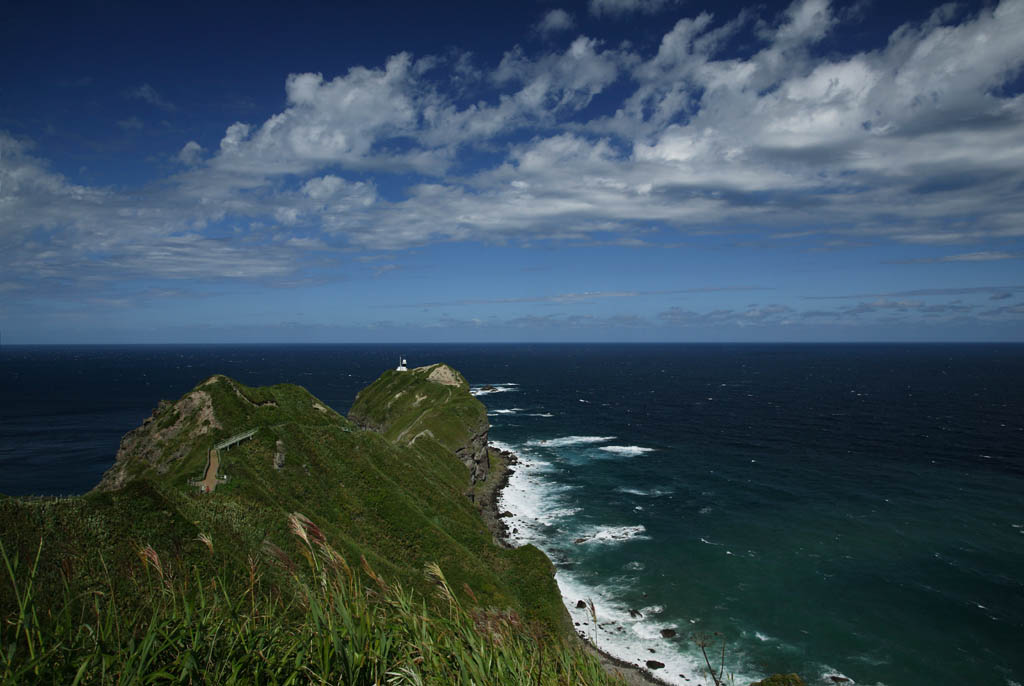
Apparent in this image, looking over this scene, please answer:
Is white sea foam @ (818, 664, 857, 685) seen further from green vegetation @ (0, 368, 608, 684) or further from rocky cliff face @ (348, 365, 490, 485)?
rocky cliff face @ (348, 365, 490, 485)

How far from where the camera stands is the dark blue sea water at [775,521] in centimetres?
4156

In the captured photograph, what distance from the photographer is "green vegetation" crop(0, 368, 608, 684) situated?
257 inches

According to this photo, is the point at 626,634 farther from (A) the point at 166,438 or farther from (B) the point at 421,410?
Answer: (B) the point at 421,410

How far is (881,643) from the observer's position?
4138cm

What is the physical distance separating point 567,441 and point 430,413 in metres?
34.5

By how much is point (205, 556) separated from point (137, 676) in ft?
84.7

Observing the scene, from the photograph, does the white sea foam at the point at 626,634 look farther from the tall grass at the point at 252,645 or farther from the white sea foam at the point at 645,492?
the tall grass at the point at 252,645

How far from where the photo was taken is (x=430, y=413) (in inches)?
3455

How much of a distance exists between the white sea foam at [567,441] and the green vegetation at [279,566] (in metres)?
22.5

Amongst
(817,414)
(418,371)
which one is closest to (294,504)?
(418,371)

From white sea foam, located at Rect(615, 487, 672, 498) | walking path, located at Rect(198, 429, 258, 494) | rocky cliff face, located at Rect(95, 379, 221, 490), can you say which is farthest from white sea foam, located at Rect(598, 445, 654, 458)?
walking path, located at Rect(198, 429, 258, 494)

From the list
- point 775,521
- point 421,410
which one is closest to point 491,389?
point 421,410

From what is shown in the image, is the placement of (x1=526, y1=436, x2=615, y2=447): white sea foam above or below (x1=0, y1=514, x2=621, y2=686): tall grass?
below

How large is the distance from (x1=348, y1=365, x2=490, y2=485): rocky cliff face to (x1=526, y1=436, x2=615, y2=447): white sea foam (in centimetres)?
1905
